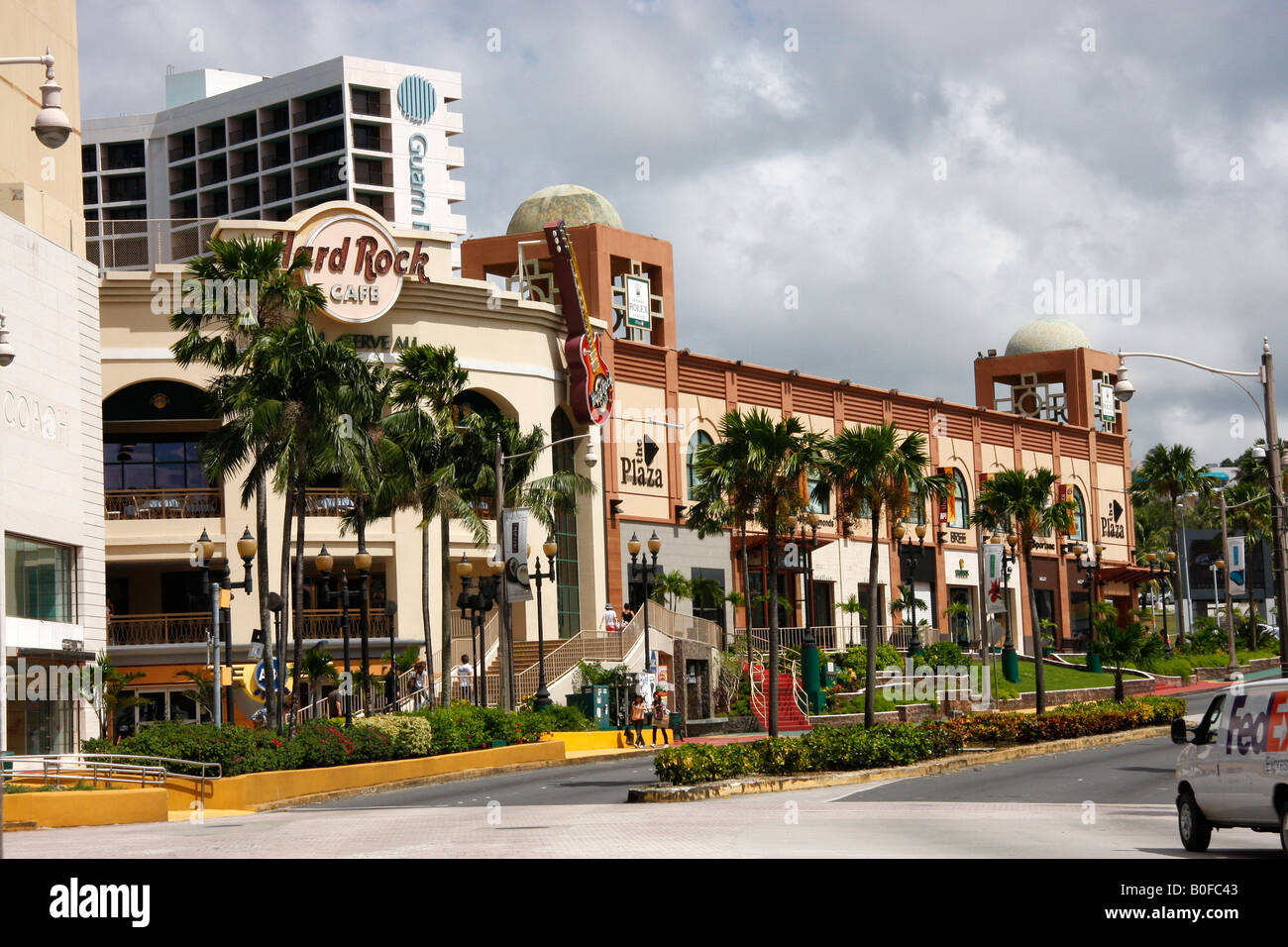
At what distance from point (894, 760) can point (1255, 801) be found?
14.7 meters

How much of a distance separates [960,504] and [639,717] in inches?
1519

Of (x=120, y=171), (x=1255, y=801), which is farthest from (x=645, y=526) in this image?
(x=120, y=171)

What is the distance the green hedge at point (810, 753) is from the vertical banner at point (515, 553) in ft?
37.2

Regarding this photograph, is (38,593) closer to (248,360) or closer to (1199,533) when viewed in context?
(248,360)

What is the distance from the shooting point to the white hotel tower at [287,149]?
10775 centimetres

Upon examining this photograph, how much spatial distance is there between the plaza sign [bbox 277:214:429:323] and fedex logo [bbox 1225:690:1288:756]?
1464 inches

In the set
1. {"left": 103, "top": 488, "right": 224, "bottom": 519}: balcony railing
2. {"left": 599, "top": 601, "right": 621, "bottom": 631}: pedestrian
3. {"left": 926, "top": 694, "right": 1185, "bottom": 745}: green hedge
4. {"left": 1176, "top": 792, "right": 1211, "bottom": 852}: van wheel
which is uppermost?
{"left": 103, "top": 488, "right": 224, "bottom": 519}: balcony railing

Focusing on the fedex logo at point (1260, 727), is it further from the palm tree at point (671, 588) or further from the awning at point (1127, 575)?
the awning at point (1127, 575)

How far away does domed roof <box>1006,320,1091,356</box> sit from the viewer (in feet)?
285

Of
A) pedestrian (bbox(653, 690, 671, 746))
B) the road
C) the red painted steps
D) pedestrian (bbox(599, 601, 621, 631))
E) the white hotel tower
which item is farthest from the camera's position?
the white hotel tower

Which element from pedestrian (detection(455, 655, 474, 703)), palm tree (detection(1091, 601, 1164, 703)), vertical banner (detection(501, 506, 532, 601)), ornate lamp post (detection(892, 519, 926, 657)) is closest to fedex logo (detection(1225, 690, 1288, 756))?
vertical banner (detection(501, 506, 532, 601))

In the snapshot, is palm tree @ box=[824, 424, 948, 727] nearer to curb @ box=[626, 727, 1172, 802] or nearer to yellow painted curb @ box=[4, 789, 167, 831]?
curb @ box=[626, 727, 1172, 802]

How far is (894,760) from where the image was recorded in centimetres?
2911

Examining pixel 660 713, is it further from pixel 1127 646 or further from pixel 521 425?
pixel 1127 646
